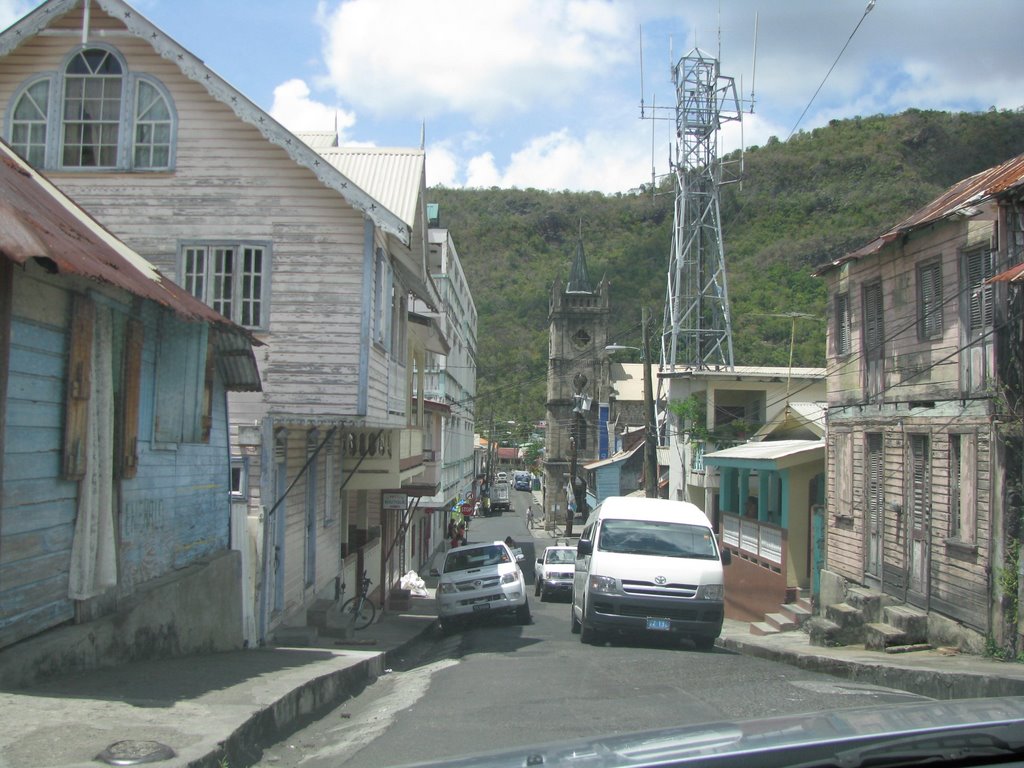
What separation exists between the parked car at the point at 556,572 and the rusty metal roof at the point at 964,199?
12.2 metres

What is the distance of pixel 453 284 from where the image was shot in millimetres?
50406

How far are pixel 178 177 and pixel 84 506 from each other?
20.7 feet

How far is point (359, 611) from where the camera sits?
1855cm

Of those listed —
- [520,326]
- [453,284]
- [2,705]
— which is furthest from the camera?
[520,326]

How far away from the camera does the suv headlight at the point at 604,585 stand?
13.6m

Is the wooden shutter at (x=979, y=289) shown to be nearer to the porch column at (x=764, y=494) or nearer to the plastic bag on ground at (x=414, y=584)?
the porch column at (x=764, y=494)

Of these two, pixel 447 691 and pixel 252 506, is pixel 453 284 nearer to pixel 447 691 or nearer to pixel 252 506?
pixel 252 506

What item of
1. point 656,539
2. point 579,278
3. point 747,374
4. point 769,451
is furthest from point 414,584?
point 579,278

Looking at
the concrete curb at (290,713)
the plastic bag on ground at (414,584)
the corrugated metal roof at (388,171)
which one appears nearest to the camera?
the concrete curb at (290,713)

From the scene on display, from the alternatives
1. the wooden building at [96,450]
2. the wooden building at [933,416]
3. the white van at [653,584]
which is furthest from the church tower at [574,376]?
the wooden building at [96,450]

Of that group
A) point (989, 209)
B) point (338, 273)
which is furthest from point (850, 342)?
point (338, 273)

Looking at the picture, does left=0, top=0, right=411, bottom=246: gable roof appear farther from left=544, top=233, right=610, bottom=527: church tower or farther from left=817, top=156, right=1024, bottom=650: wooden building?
left=544, top=233, right=610, bottom=527: church tower

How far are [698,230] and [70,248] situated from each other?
29.5 meters

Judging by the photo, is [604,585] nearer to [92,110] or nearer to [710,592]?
[710,592]
